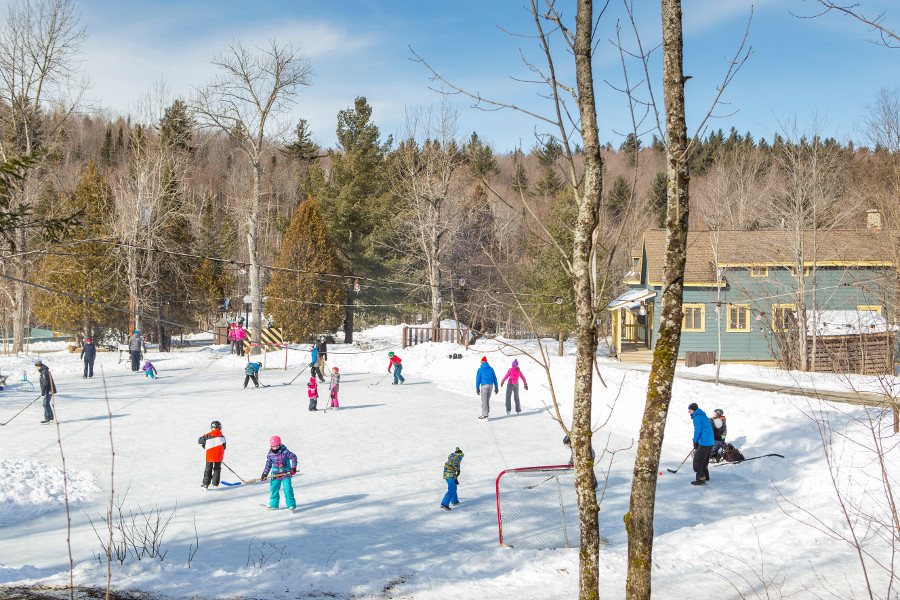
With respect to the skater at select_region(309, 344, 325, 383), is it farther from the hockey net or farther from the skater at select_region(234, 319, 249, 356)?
the hockey net

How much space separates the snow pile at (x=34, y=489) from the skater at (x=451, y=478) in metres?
6.00

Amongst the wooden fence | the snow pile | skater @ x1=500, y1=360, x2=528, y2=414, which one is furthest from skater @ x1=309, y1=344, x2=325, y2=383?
the wooden fence

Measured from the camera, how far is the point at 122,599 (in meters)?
5.84

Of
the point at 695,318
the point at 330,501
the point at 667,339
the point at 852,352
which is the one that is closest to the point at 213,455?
the point at 330,501

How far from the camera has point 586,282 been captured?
157 inches

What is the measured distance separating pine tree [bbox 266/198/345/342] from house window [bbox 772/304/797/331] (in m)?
23.1

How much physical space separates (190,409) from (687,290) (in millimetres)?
21626

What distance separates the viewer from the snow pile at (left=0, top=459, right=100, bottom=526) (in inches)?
376

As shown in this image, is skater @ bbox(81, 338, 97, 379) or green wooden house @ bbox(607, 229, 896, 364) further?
green wooden house @ bbox(607, 229, 896, 364)

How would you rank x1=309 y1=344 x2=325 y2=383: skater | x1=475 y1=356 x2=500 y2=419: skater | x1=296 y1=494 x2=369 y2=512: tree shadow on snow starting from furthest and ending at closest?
1. x1=309 y1=344 x2=325 y2=383: skater
2. x1=475 y1=356 x2=500 y2=419: skater
3. x1=296 y1=494 x2=369 y2=512: tree shadow on snow

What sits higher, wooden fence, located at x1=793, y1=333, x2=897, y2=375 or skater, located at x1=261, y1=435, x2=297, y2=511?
wooden fence, located at x1=793, y1=333, x2=897, y2=375

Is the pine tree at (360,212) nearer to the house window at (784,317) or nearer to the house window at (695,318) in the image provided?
the house window at (695,318)

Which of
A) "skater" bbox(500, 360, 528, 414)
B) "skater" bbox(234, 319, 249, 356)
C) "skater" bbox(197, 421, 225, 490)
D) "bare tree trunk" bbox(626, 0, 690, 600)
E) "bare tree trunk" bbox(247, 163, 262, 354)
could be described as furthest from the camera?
"skater" bbox(234, 319, 249, 356)

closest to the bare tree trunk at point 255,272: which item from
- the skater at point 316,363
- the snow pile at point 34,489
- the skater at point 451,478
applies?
the skater at point 316,363
